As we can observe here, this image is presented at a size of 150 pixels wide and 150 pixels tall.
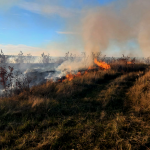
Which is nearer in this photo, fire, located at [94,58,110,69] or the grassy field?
the grassy field

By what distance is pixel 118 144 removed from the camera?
9.22 feet

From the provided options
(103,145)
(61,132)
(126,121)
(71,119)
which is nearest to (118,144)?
(103,145)

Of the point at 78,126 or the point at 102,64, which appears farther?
the point at 102,64

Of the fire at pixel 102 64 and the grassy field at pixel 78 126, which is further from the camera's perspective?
the fire at pixel 102 64

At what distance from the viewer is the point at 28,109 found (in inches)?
198

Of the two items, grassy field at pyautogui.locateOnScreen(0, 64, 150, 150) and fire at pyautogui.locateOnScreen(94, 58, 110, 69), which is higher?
fire at pyautogui.locateOnScreen(94, 58, 110, 69)

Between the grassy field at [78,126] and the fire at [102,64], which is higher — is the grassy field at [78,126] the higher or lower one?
the lower one

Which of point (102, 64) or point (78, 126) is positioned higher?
point (102, 64)

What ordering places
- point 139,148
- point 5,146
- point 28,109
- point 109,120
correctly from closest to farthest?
point 139,148, point 5,146, point 109,120, point 28,109

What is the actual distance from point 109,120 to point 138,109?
1.40 metres

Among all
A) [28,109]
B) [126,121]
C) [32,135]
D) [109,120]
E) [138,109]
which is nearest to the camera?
[32,135]

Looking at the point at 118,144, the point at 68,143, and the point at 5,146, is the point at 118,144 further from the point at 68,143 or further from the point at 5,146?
the point at 5,146

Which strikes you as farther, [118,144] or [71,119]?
[71,119]

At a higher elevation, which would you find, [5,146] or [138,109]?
[138,109]
